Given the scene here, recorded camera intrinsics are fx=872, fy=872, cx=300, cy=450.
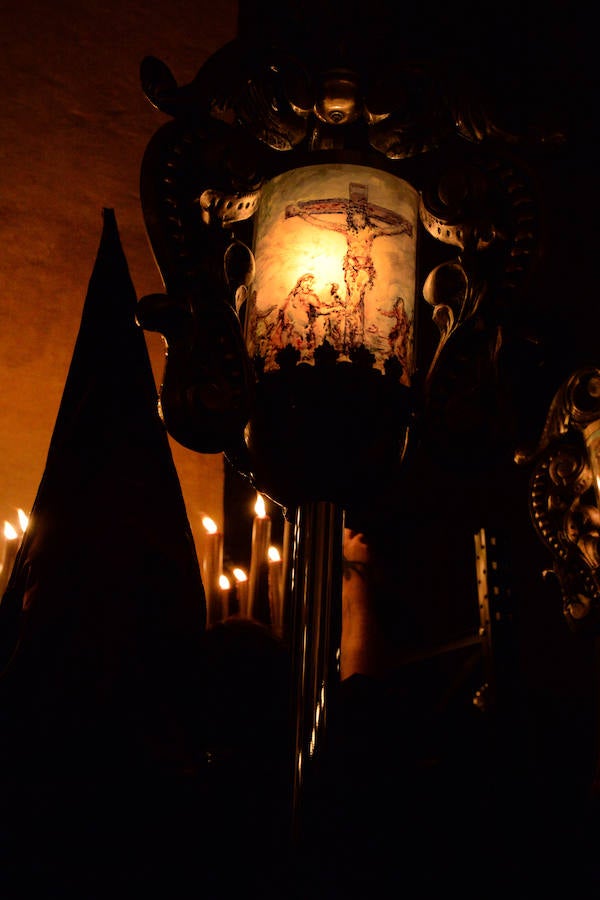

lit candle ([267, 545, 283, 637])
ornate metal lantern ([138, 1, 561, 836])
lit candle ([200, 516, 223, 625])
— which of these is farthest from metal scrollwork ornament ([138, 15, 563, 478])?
lit candle ([200, 516, 223, 625])

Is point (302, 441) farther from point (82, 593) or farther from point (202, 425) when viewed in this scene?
point (82, 593)

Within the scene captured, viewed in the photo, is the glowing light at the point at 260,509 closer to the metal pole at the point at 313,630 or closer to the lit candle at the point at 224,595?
the lit candle at the point at 224,595

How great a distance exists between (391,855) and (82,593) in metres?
0.52

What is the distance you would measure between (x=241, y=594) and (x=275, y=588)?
88 mm

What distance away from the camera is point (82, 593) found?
1.11 metres

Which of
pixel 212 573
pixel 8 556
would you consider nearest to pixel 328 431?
pixel 212 573

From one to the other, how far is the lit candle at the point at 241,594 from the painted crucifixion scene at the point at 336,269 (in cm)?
55

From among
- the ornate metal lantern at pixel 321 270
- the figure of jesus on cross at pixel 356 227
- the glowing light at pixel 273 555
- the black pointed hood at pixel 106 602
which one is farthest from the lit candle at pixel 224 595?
the figure of jesus on cross at pixel 356 227

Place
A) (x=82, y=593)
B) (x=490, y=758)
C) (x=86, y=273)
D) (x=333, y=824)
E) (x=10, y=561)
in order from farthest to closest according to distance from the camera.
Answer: (x=86, y=273), (x=10, y=561), (x=490, y=758), (x=82, y=593), (x=333, y=824)

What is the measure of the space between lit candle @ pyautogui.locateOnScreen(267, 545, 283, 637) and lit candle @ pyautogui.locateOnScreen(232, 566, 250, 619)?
0.14 ft

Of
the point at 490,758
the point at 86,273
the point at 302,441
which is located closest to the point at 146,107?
the point at 86,273

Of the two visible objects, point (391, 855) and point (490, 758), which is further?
point (490, 758)

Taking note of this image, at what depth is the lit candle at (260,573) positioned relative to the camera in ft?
4.69

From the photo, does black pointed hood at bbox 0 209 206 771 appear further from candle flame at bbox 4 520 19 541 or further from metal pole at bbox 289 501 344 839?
candle flame at bbox 4 520 19 541
